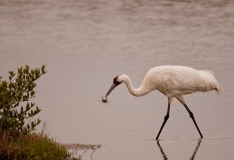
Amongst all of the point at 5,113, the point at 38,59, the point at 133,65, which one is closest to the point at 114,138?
the point at 5,113

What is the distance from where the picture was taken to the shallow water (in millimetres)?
12070

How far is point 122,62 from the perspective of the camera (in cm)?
1864

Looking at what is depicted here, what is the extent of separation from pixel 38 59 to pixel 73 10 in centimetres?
775

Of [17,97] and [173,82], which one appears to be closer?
[17,97]

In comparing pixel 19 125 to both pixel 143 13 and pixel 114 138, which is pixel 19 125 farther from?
pixel 143 13

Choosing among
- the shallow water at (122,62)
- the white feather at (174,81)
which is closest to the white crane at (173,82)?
the white feather at (174,81)

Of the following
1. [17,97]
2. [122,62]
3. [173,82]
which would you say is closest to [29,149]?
[17,97]

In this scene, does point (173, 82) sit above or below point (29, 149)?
above

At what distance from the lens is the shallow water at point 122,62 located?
39.6ft

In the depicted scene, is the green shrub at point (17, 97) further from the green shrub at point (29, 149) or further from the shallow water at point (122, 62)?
→ the shallow water at point (122, 62)

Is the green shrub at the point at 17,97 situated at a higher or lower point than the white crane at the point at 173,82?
lower

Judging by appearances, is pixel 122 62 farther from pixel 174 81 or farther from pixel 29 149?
pixel 29 149

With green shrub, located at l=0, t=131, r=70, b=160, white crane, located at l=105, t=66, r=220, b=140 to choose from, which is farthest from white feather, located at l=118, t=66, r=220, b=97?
green shrub, located at l=0, t=131, r=70, b=160

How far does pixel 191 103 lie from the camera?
14.7 meters
